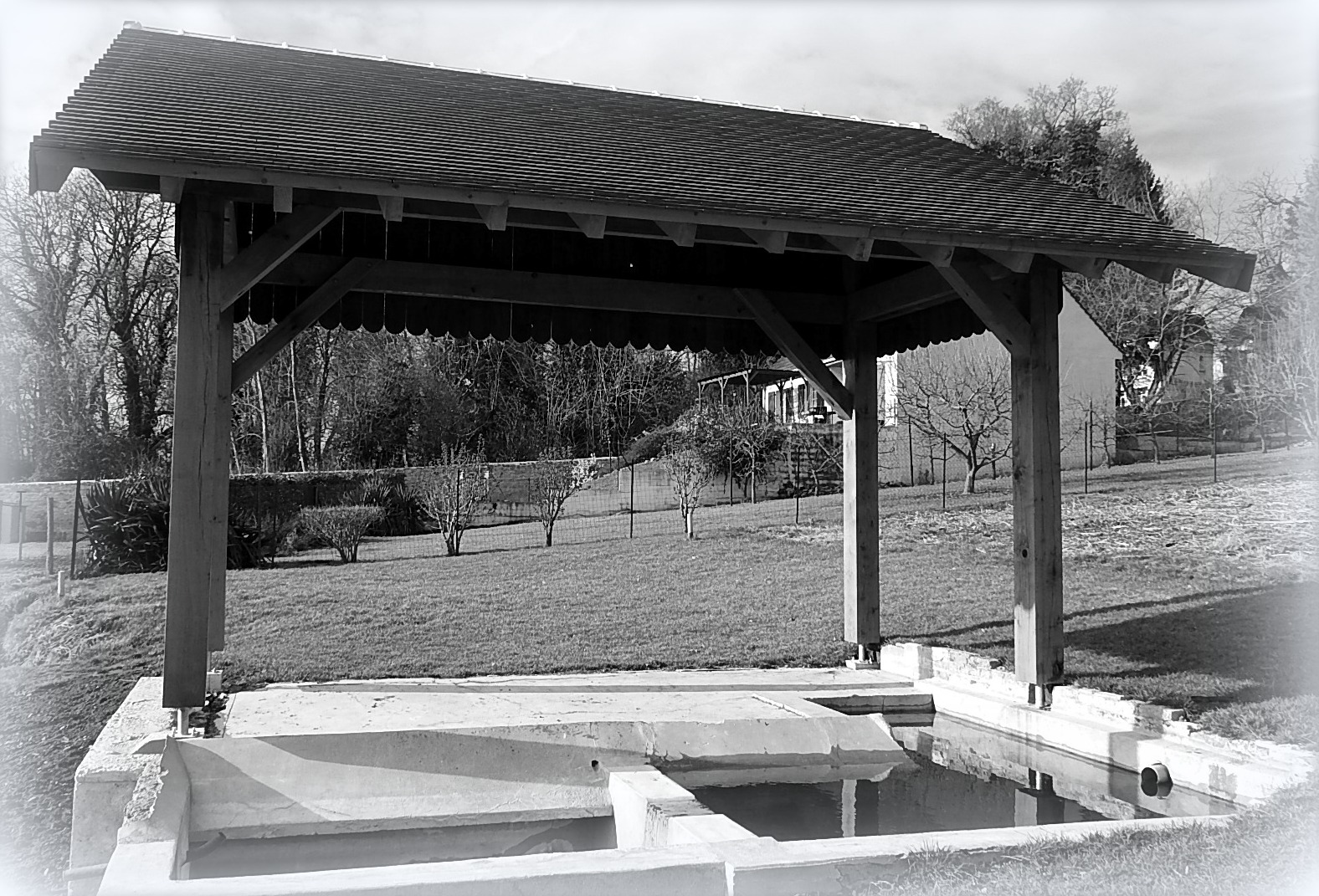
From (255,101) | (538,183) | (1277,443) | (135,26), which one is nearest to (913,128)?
(538,183)

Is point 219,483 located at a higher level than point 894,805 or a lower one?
higher

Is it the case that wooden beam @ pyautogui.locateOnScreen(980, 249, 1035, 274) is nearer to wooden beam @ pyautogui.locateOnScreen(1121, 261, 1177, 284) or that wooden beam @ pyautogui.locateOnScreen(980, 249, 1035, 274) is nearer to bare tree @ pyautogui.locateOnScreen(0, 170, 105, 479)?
wooden beam @ pyautogui.locateOnScreen(1121, 261, 1177, 284)

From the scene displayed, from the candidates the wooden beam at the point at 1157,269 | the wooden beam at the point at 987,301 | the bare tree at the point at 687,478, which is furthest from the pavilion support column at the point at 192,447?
the bare tree at the point at 687,478

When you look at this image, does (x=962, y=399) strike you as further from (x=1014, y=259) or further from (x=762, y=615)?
(x=1014, y=259)

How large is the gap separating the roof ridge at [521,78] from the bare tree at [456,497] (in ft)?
31.5

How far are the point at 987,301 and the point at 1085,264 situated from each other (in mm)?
722

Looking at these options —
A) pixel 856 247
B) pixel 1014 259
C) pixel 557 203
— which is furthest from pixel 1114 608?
pixel 557 203

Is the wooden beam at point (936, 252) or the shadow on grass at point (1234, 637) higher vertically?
the wooden beam at point (936, 252)

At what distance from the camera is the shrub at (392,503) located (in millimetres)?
20406

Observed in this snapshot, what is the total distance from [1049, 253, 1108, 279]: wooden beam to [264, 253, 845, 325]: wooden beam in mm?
2740

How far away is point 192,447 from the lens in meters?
6.31

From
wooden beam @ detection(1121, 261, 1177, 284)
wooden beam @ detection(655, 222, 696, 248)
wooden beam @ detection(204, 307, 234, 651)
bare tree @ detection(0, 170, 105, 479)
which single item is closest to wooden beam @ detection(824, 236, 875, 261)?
wooden beam @ detection(655, 222, 696, 248)

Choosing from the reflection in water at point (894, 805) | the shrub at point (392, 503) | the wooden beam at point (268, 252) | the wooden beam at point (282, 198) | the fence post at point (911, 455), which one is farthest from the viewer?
the fence post at point (911, 455)

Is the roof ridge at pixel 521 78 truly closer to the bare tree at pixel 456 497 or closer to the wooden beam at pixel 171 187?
the wooden beam at pixel 171 187
